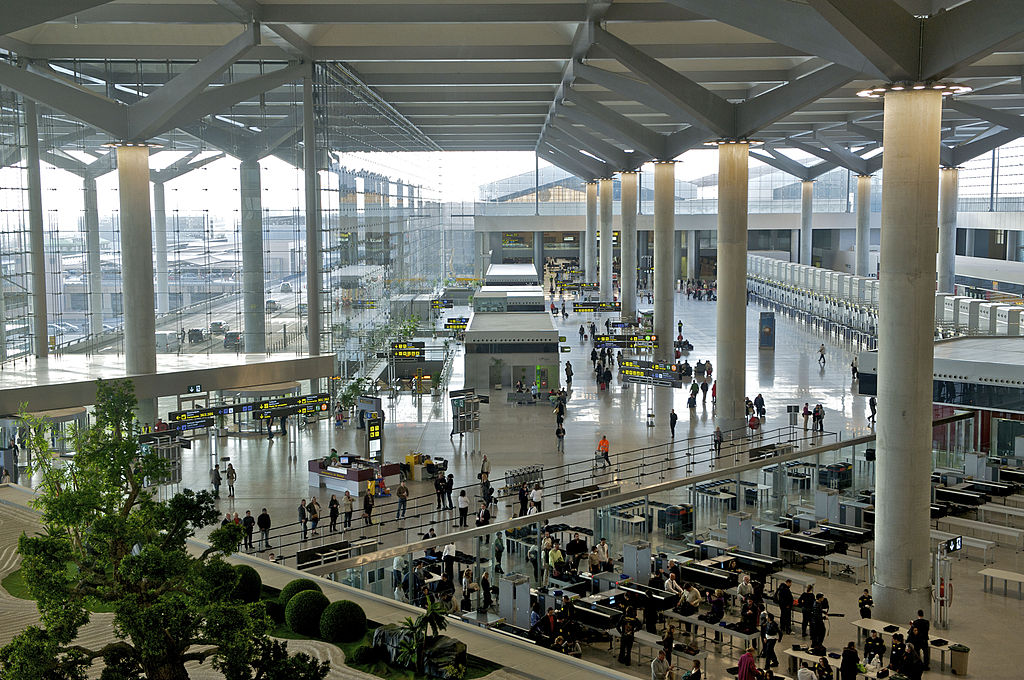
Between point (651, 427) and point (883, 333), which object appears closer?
point (883, 333)

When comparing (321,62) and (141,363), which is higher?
(321,62)

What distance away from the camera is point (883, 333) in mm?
17938

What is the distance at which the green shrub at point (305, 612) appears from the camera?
44.0ft

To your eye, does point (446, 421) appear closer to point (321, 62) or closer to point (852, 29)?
point (321, 62)

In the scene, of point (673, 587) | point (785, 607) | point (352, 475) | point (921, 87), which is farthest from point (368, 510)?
point (921, 87)

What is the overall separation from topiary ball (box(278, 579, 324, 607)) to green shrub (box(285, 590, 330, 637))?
373mm

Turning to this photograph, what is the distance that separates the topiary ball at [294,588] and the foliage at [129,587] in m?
3.12

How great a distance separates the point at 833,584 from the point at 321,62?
24.0 meters

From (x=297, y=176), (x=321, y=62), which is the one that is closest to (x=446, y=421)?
(x=297, y=176)

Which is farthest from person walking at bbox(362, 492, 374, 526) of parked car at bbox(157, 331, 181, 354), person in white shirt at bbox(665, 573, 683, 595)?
parked car at bbox(157, 331, 181, 354)

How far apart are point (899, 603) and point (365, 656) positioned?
10.2 metres

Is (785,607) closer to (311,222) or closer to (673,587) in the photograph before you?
(673,587)

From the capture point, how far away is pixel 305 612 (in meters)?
13.4

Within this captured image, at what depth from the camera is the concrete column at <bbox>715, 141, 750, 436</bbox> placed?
31.8 meters
